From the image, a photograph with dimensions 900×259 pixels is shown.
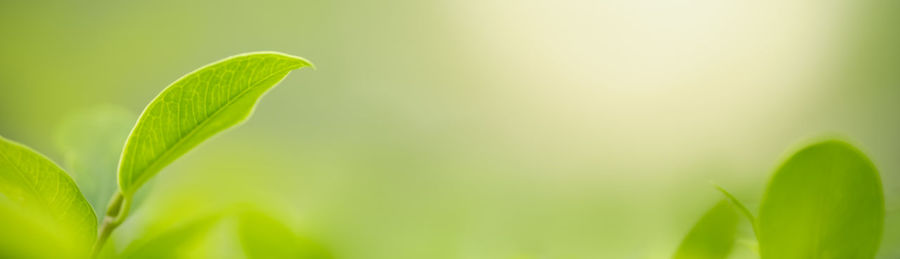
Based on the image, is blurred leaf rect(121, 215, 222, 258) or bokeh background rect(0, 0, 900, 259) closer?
blurred leaf rect(121, 215, 222, 258)

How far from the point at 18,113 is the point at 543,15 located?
2756mm

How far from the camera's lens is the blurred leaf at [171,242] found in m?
0.13

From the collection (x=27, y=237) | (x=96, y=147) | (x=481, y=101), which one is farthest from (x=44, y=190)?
(x=481, y=101)

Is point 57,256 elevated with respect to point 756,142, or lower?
elevated

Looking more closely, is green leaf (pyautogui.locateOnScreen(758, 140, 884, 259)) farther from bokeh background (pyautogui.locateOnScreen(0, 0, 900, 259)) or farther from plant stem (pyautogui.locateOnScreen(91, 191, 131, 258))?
plant stem (pyautogui.locateOnScreen(91, 191, 131, 258))

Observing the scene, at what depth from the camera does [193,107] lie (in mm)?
150

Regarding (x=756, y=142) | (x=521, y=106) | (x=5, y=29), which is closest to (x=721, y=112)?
(x=756, y=142)

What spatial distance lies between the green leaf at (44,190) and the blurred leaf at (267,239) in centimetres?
4

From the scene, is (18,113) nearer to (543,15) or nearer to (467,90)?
(467,90)

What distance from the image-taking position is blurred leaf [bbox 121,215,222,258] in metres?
0.13

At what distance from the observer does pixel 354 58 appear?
8.34 feet

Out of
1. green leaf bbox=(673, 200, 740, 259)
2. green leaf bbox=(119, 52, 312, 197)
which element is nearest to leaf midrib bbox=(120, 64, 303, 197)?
green leaf bbox=(119, 52, 312, 197)

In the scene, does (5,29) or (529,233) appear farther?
(5,29)

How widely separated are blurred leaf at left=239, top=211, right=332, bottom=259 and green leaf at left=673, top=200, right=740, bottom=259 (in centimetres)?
11
